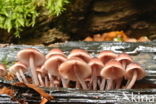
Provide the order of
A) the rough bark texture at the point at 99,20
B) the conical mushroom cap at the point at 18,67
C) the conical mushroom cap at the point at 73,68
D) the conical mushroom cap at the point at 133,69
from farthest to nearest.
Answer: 1. the rough bark texture at the point at 99,20
2. the conical mushroom cap at the point at 18,67
3. the conical mushroom cap at the point at 133,69
4. the conical mushroom cap at the point at 73,68

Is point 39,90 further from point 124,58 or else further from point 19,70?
point 124,58

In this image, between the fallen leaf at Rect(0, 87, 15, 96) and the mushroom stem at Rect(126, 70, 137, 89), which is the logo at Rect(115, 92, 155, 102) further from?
the fallen leaf at Rect(0, 87, 15, 96)

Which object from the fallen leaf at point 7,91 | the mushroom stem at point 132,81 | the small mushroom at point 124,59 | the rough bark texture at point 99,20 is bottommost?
the fallen leaf at point 7,91

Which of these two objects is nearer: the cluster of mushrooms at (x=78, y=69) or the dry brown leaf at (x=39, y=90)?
the dry brown leaf at (x=39, y=90)

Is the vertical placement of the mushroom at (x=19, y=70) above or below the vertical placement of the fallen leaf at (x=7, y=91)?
above

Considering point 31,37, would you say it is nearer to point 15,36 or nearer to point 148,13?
point 15,36

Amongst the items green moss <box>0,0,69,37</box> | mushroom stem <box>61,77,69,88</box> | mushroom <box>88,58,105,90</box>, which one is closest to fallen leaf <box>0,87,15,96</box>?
mushroom stem <box>61,77,69,88</box>

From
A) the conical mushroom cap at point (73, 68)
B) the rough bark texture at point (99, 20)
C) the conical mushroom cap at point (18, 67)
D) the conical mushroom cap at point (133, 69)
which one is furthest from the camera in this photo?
the rough bark texture at point (99, 20)

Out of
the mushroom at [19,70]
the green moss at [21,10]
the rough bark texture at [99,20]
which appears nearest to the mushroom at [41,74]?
the mushroom at [19,70]

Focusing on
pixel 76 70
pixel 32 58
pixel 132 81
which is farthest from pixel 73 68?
pixel 132 81

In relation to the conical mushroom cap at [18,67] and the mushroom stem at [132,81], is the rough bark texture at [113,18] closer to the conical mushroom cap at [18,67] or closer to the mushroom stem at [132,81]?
the conical mushroom cap at [18,67]
